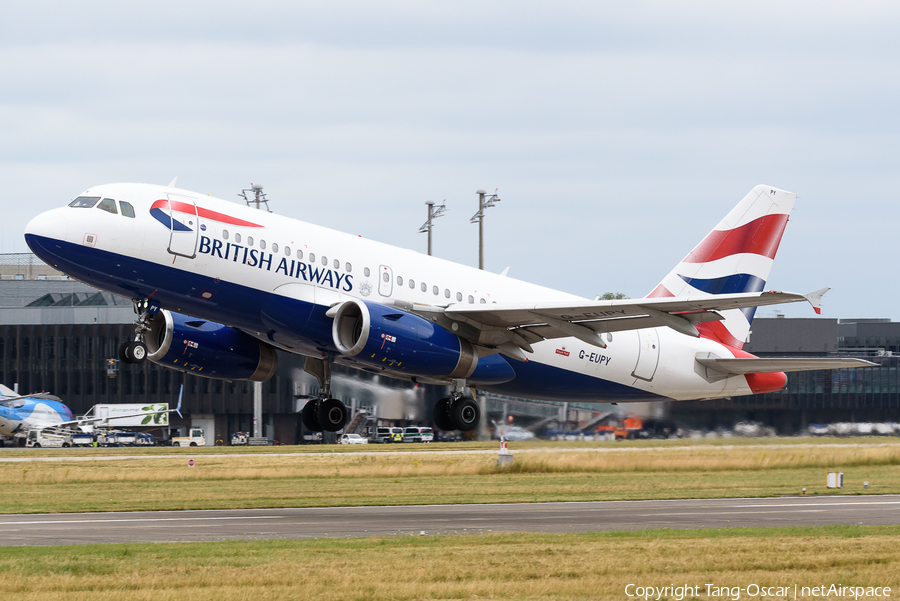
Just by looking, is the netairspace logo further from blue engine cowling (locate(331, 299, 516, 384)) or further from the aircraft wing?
blue engine cowling (locate(331, 299, 516, 384))

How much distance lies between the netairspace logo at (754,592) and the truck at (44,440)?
241 ft

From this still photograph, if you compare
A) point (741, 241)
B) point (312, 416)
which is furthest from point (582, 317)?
point (741, 241)

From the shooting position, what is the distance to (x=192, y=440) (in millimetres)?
88125

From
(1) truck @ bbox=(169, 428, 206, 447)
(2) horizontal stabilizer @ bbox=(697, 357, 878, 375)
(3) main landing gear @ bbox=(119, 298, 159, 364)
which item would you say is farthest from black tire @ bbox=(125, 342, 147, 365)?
(1) truck @ bbox=(169, 428, 206, 447)

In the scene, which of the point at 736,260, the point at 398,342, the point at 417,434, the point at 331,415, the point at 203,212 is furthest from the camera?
the point at 417,434

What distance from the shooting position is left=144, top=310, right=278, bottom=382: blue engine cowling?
31875 millimetres

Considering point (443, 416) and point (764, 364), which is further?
point (764, 364)

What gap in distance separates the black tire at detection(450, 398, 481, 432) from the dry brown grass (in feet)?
18.1

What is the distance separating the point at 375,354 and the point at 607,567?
30.6 ft

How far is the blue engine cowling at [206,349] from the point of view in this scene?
3188 centimetres

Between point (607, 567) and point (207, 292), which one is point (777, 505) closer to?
point (607, 567)

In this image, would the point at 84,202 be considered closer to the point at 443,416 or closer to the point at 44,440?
the point at 443,416

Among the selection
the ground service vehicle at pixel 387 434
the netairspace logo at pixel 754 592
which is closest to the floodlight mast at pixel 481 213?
the ground service vehicle at pixel 387 434

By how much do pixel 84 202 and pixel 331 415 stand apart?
33.8ft
